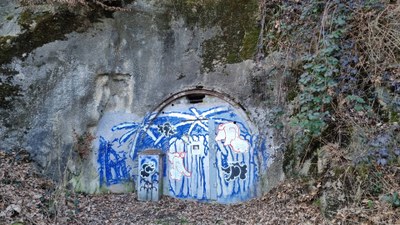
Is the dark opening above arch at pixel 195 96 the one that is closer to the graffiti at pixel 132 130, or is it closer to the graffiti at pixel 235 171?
the graffiti at pixel 132 130

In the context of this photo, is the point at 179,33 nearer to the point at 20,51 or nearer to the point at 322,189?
the point at 20,51

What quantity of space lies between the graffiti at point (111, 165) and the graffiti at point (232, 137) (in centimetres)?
201

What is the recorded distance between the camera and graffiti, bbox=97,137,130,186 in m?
8.35

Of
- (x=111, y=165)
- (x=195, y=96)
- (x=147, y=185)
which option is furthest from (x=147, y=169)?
(x=195, y=96)

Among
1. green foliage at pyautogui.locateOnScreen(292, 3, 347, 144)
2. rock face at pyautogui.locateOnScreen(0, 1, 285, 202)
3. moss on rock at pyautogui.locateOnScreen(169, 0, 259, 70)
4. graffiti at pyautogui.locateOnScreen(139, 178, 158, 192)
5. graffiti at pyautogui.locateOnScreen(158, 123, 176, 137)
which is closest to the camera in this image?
green foliage at pyautogui.locateOnScreen(292, 3, 347, 144)

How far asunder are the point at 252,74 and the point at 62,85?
12.2 ft

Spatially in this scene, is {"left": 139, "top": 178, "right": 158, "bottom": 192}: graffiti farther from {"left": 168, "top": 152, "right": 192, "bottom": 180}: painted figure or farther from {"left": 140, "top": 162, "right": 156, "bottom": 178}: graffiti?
{"left": 168, "top": 152, "right": 192, "bottom": 180}: painted figure

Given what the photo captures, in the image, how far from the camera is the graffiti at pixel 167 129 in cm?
833

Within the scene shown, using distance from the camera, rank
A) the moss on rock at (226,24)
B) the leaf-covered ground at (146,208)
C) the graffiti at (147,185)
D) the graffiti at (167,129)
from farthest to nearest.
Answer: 1. the graffiti at (167,129)
2. the moss on rock at (226,24)
3. the graffiti at (147,185)
4. the leaf-covered ground at (146,208)

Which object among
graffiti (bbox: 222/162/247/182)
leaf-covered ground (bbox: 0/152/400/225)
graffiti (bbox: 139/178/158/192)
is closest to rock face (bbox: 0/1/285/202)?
graffiti (bbox: 222/162/247/182)

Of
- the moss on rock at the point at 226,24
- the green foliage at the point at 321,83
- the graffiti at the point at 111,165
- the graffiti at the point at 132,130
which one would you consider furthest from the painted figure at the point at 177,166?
the green foliage at the point at 321,83

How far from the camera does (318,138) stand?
6000 millimetres

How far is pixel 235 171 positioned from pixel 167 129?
163cm

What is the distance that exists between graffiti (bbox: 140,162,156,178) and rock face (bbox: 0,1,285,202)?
0.11 metres
